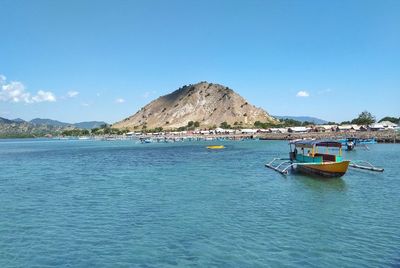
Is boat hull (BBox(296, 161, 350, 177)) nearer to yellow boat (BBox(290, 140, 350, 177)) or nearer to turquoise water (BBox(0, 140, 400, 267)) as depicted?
yellow boat (BBox(290, 140, 350, 177))

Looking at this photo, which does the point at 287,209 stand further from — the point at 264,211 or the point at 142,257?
the point at 142,257

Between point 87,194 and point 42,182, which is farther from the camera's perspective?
point 42,182

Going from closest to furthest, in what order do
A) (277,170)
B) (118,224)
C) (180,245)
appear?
(180,245) → (118,224) → (277,170)

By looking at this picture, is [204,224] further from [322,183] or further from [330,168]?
[330,168]

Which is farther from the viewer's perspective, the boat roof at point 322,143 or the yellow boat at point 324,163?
the boat roof at point 322,143

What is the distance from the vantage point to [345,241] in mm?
20688

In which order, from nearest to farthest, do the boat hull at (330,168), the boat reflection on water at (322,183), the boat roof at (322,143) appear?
the boat reflection on water at (322,183) → the boat hull at (330,168) → the boat roof at (322,143)

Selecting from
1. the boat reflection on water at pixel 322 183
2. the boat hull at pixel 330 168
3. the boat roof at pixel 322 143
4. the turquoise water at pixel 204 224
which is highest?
the boat roof at pixel 322 143

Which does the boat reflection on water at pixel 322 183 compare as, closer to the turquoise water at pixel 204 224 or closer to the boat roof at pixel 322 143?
the turquoise water at pixel 204 224

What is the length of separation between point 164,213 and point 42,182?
25.6 meters

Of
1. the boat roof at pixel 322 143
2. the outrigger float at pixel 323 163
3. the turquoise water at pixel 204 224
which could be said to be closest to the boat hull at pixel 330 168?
the outrigger float at pixel 323 163

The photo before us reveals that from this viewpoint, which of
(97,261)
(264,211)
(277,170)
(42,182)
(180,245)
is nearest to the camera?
(97,261)

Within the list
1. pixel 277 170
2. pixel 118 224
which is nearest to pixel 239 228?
pixel 118 224

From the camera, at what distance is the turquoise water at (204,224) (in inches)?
737
